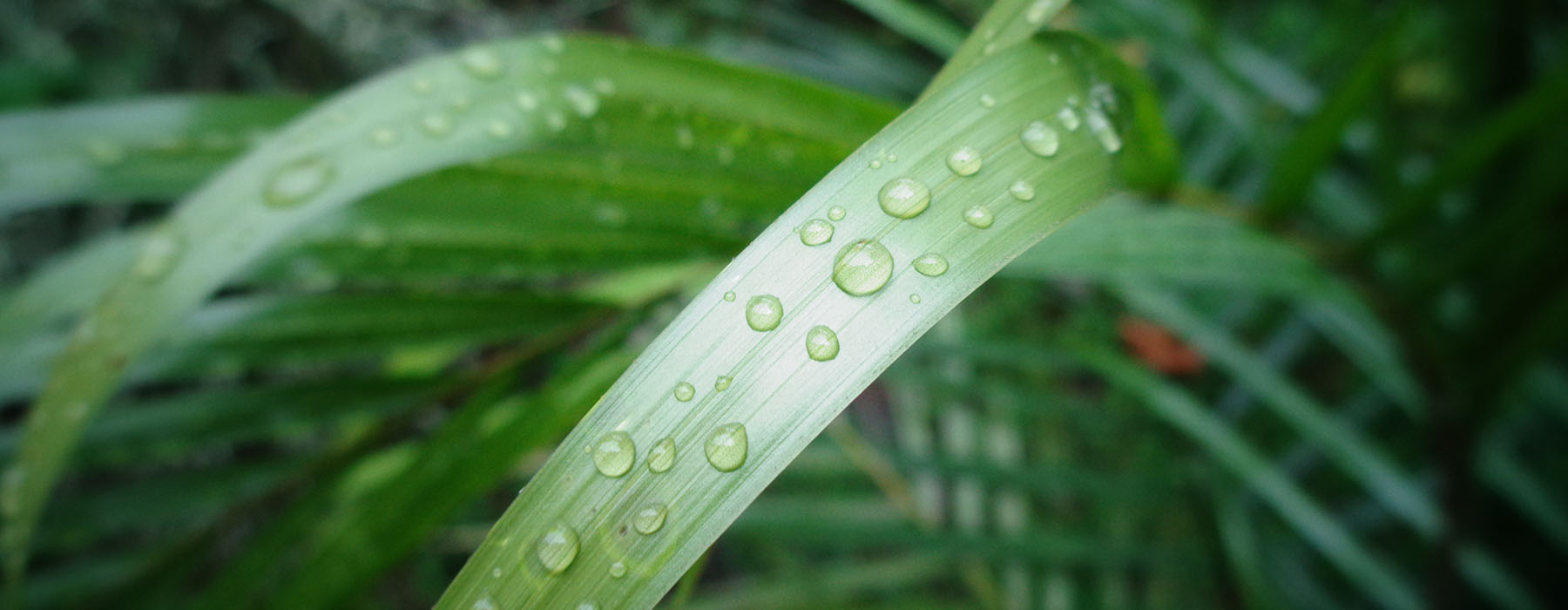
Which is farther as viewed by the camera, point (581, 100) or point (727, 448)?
point (581, 100)

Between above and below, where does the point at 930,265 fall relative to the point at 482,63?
below

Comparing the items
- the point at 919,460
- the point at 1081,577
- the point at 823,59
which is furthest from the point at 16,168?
the point at 823,59

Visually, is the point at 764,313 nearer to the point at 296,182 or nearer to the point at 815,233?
the point at 815,233

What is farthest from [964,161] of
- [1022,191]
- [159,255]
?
[159,255]

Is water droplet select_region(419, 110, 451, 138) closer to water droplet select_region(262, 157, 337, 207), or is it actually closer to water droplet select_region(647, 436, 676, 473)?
water droplet select_region(262, 157, 337, 207)

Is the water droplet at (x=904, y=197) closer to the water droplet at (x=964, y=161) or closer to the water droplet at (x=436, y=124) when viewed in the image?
the water droplet at (x=964, y=161)

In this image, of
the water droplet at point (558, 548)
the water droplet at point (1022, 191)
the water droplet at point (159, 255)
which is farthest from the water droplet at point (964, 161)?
the water droplet at point (159, 255)
